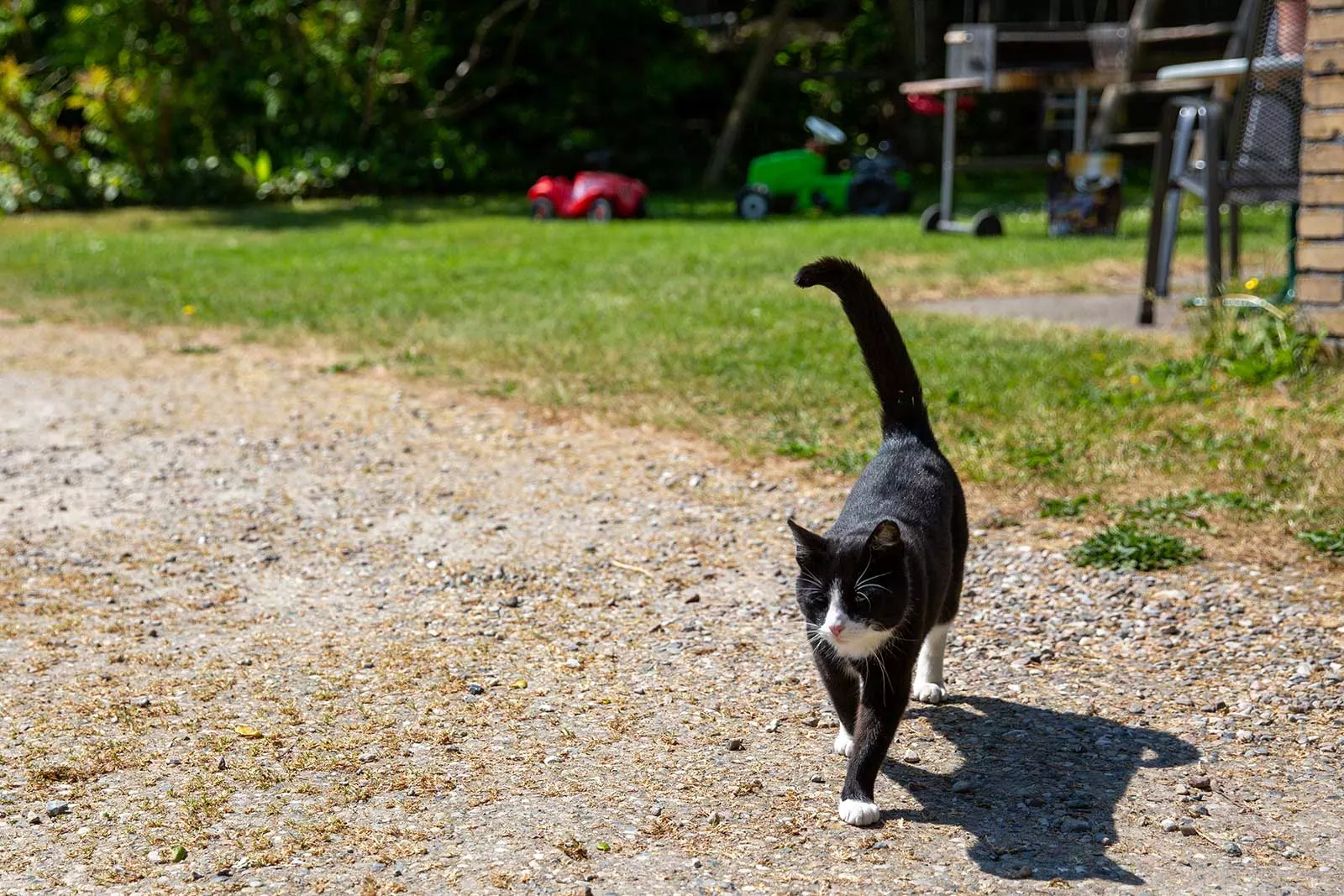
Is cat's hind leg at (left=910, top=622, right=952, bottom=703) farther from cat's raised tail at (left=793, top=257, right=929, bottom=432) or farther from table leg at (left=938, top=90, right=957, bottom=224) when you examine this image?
table leg at (left=938, top=90, right=957, bottom=224)

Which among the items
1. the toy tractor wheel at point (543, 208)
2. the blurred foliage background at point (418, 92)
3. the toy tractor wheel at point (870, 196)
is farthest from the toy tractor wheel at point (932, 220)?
the blurred foliage background at point (418, 92)

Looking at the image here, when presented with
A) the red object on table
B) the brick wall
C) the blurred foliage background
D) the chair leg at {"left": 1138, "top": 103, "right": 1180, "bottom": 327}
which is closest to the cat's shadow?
the brick wall

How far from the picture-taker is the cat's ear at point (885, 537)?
2.68 meters

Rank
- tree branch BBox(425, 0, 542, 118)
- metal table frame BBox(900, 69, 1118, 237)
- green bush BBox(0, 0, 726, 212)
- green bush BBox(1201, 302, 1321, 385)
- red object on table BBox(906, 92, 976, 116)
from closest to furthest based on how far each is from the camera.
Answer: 1. green bush BBox(1201, 302, 1321, 385)
2. metal table frame BBox(900, 69, 1118, 237)
3. red object on table BBox(906, 92, 976, 116)
4. green bush BBox(0, 0, 726, 212)
5. tree branch BBox(425, 0, 542, 118)

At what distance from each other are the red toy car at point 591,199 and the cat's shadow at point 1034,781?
36.2 ft

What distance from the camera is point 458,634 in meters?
3.81

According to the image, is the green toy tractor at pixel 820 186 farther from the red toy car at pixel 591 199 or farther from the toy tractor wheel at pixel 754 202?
the red toy car at pixel 591 199

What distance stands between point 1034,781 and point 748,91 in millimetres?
14455

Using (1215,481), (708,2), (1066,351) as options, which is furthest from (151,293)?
(708,2)

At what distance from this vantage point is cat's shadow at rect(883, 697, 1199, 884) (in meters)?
2.63

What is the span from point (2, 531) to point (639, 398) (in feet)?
8.23

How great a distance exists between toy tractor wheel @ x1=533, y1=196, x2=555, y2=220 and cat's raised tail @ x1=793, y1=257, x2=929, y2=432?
436 inches

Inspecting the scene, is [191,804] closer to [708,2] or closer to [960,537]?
[960,537]

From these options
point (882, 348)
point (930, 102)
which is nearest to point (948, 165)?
point (930, 102)
